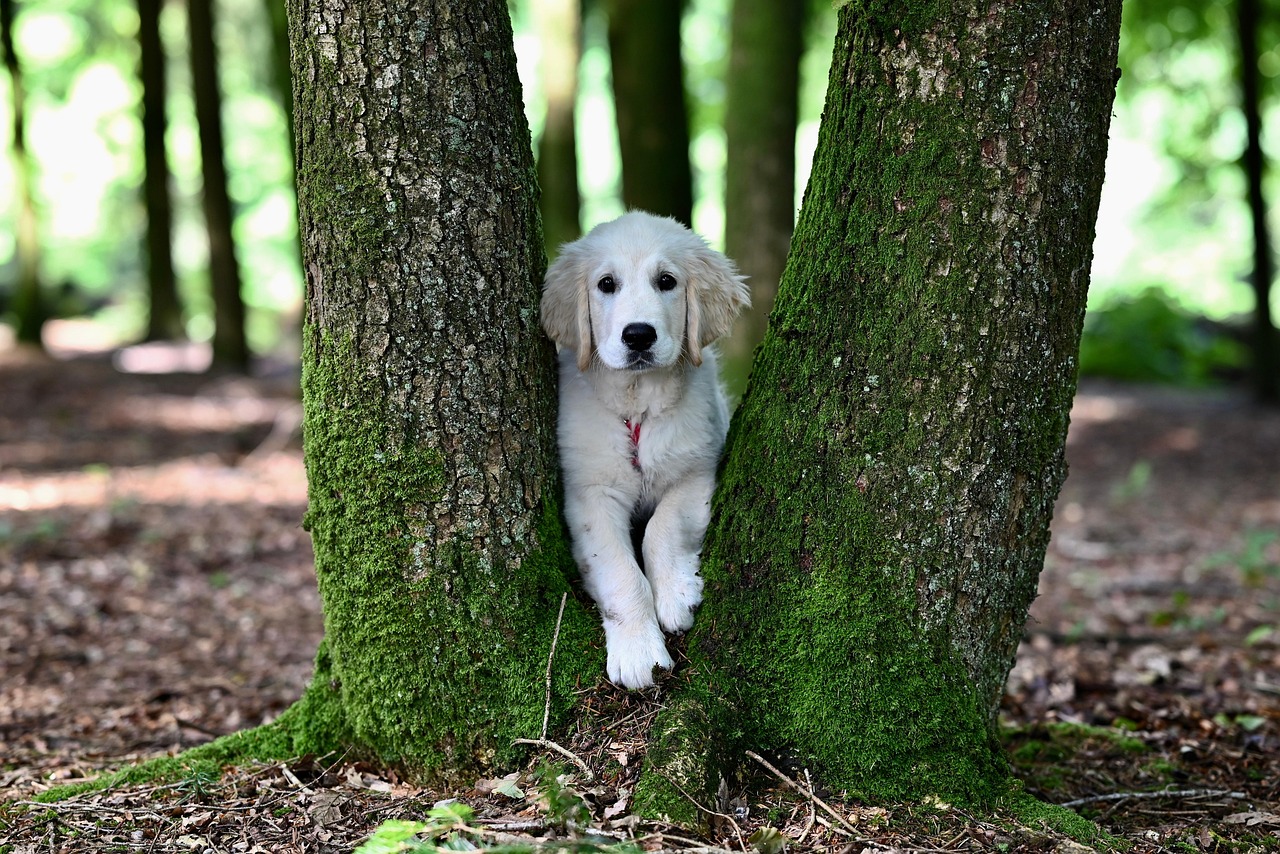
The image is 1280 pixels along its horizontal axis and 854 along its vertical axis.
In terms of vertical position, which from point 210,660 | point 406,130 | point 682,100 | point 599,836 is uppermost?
point 682,100

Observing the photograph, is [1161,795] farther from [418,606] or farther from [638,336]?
[418,606]

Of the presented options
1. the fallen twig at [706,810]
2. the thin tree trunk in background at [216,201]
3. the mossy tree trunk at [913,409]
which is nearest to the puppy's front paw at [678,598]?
the mossy tree trunk at [913,409]

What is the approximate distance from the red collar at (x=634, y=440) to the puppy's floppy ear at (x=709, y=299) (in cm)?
33

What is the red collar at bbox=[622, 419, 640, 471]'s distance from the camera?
3650 millimetres

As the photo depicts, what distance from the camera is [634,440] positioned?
368cm

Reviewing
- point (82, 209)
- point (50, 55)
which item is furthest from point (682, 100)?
point (82, 209)

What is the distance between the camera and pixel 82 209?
25.7 m

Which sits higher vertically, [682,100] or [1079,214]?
[682,100]

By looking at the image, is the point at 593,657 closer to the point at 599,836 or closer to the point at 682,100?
the point at 599,836

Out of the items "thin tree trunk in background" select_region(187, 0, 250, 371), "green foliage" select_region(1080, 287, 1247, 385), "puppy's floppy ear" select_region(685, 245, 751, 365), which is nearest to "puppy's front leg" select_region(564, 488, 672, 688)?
"puppy's floppy ear" select_region(685, 245, 751, 365)

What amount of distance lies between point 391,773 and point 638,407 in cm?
140

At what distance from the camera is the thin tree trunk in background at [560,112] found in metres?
10.7

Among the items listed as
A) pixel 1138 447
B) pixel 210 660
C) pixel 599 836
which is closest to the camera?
pixel 599 836

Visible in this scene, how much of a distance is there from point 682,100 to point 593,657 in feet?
21.2
